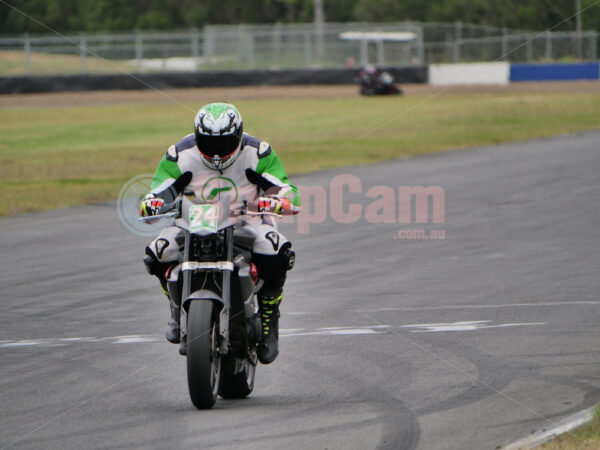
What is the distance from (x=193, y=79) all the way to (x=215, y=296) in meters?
39.9

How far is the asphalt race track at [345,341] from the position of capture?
5.28 m

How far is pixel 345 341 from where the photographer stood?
24.2ft

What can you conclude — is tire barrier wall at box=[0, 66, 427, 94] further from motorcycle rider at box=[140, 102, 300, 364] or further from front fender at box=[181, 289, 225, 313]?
front fender at box=[181, 289, 225, 313]

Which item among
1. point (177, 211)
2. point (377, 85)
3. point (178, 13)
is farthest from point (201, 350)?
point (178, 13)

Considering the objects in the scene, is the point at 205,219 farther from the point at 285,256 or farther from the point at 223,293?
the point at 285,256

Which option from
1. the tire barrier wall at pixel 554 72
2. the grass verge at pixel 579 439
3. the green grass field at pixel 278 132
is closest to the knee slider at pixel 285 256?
the grass verge at pixel 579 439

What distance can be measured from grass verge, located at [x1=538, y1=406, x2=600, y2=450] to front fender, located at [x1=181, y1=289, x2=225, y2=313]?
1.76 m

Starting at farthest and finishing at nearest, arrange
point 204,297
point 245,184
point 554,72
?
point 554,72 → point 245,184 → point 204,297

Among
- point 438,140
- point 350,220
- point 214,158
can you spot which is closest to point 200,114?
point 214,158

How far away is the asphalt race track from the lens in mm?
5281

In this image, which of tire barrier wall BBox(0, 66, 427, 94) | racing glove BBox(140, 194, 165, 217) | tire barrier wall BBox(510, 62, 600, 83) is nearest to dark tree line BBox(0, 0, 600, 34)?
tire barrier wall BBox(510, 62, 600, 83)

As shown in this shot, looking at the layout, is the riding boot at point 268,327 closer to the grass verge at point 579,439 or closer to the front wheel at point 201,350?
the front wheel at point 201,350

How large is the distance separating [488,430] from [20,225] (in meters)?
10.2

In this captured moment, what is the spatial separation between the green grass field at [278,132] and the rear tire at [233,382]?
10195 millimetres
